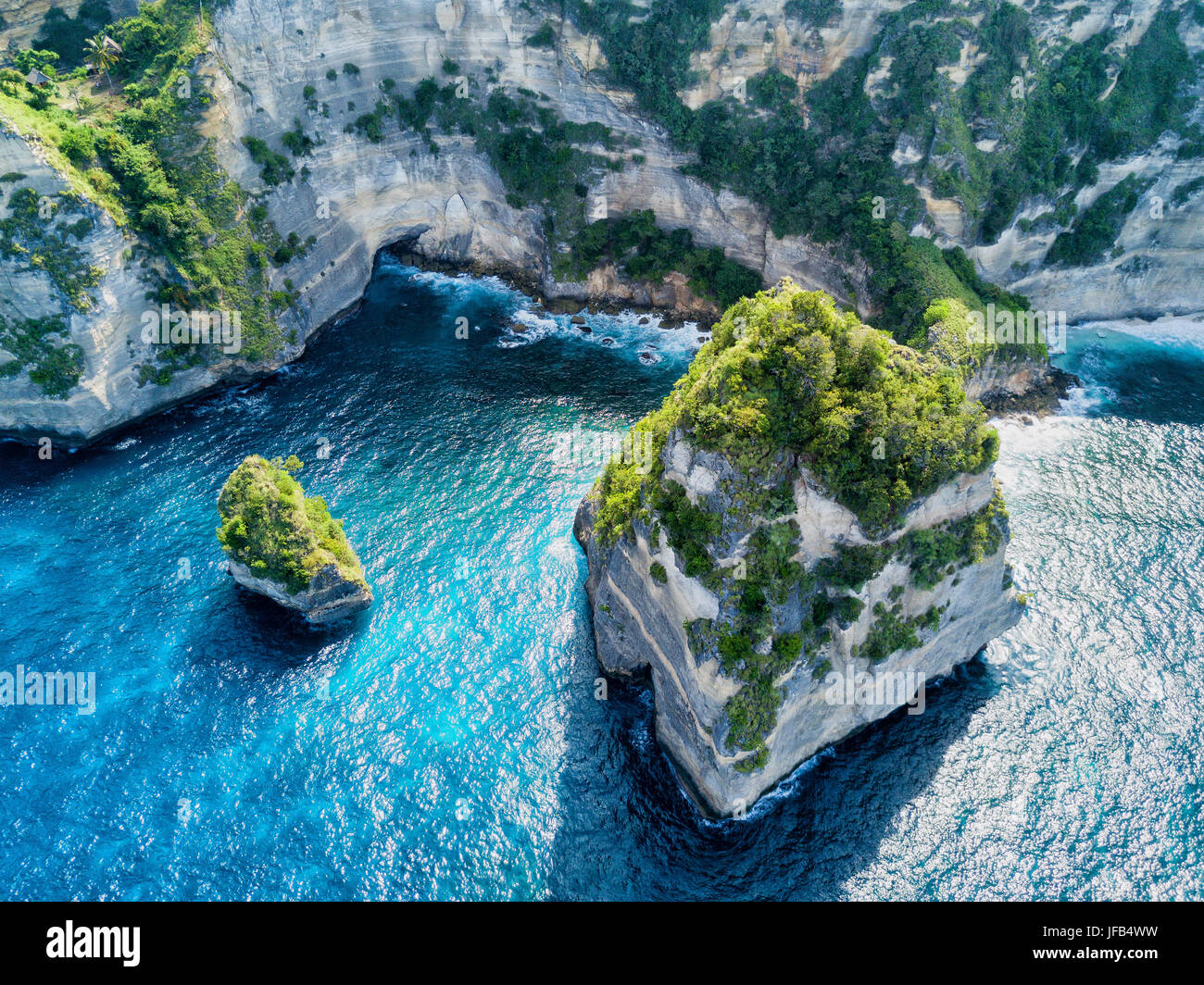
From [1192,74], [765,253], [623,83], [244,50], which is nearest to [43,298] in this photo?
[244,50]

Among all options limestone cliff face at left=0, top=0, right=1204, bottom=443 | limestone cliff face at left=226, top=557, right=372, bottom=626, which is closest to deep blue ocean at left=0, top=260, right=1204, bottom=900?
limestone cliff face at left=226, top=557, right=372, bottom=626

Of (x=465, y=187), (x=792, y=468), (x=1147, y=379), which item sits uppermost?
(x=465, y=187)

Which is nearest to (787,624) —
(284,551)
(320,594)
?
(320,594)

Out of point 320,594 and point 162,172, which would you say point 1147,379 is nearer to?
point 320,594

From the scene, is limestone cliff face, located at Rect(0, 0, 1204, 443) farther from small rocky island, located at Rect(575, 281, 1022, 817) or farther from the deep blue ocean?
small rocky island, located at Rect(575, 281, 1022, 817)

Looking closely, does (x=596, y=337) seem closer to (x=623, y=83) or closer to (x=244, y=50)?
(x=623, y=83)

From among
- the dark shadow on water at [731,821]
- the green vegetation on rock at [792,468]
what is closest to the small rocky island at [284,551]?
the dark shadow on water at [731,821]

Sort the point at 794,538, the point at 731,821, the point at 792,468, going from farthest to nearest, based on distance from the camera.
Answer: the point at 731,821 → the point at 794,538 → the point at 792,468
